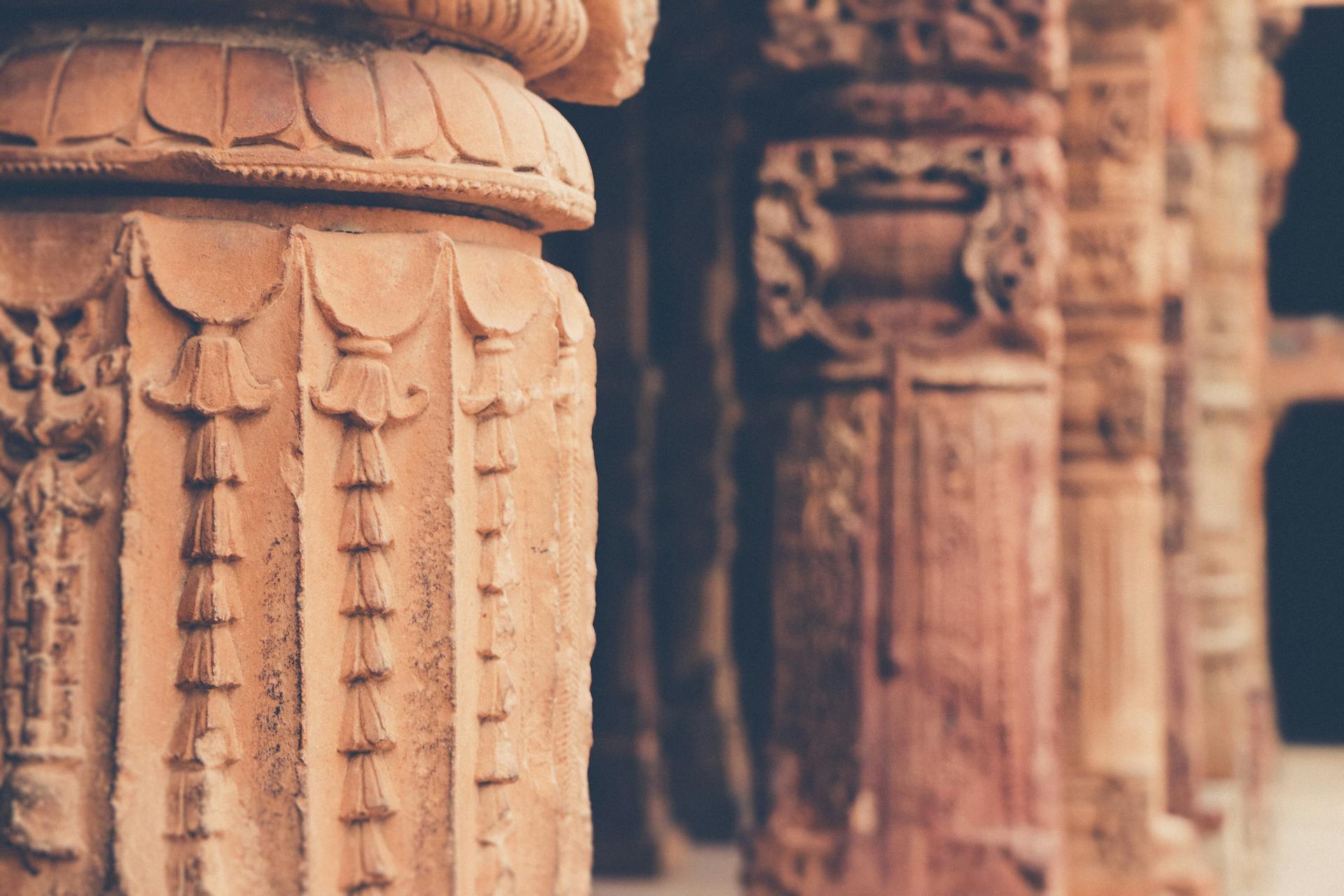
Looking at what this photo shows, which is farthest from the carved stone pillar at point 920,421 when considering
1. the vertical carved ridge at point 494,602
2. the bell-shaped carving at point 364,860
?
Result: the bell-shaped carving at point 364,860

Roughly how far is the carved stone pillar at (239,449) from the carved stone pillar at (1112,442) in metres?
4.24

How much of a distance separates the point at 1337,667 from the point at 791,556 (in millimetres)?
12436

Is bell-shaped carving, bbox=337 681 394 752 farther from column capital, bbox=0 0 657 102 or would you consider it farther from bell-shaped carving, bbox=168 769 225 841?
column capital, bbox=0 0 657 102

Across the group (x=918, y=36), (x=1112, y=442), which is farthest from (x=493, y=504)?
(x=1112, y=442)

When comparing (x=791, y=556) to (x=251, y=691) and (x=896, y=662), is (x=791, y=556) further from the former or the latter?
(x=251, y=691)

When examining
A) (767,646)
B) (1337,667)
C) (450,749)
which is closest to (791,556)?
(767,646)

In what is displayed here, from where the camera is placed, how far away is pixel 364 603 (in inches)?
53.2

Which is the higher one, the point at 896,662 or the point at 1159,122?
the point at 1159,122

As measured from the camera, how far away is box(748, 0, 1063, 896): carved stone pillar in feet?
11.8

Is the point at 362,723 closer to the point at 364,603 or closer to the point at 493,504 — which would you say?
the point at 364,603

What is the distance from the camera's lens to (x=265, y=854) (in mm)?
1325

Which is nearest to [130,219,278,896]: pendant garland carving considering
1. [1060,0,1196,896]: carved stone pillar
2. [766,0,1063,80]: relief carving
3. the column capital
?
the column capital

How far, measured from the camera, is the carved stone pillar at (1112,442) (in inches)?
213

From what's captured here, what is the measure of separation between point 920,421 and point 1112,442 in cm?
212
